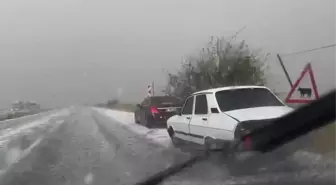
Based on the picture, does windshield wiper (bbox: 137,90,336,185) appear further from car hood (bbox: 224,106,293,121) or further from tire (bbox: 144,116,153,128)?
tire (bbox: 144,116,153,128)

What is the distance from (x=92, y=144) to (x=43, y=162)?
14.8ft

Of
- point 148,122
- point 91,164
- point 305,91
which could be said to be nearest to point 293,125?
point 305,91

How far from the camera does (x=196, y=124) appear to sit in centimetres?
1067

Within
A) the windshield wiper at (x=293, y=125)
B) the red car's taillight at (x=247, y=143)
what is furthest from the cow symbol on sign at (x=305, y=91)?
the windshield wiper at (x=293, y=125)

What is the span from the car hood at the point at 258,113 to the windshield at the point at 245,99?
369 mm

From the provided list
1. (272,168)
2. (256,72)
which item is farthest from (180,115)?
(256,72)

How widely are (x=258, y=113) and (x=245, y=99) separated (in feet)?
3.58

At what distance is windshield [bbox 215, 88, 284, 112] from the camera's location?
978cm

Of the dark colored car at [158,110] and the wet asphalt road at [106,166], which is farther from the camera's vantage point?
the dark colored car at [158,110]

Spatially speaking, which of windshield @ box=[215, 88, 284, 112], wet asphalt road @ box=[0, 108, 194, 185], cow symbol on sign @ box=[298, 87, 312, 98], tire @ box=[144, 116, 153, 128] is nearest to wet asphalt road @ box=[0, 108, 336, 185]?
wet asphalt road @ box=[0, 108, 194, 185]

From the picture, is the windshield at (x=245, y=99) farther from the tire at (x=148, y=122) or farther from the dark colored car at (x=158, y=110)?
the tire at (x=148, y=122)

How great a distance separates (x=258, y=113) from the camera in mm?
8922

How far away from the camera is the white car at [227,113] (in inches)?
340

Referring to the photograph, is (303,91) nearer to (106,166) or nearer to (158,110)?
(106,166)
